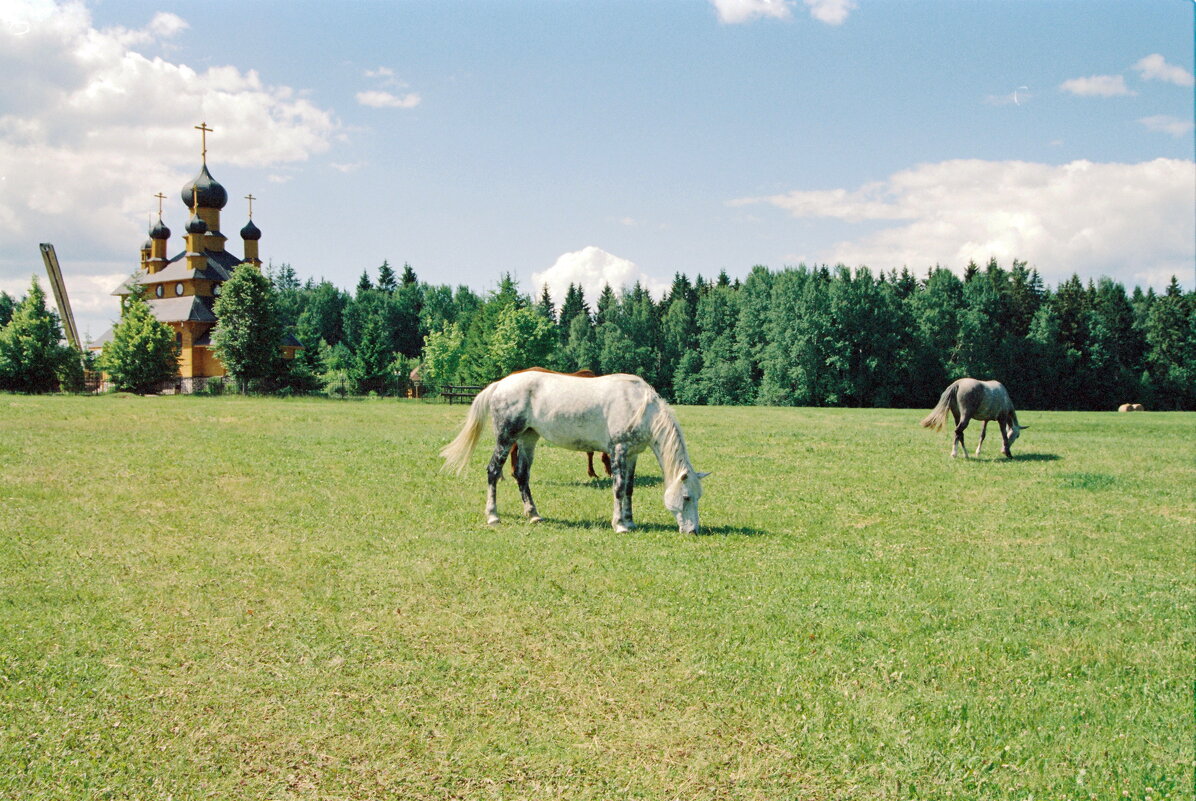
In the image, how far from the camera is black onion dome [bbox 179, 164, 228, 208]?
77312mm

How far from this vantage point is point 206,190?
77.6 meters

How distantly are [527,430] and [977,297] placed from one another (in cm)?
7846

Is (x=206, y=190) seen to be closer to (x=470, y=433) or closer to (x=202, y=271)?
(x=202, y=271)

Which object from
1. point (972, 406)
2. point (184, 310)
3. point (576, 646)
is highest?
point (184, 310)

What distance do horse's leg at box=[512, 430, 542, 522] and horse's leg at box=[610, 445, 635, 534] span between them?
1269 millimetres

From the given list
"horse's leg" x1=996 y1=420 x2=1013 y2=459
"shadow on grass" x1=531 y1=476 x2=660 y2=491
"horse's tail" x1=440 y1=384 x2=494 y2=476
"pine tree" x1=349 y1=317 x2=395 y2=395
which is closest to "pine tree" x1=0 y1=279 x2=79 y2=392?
"pine tree" x1=349 y1=317 x2=395 y2=395

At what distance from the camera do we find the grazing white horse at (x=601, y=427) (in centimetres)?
1160

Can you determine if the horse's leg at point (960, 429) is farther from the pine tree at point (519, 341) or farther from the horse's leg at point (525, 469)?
the pine tree at point (519, 341)

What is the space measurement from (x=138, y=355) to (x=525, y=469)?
52.2 meters

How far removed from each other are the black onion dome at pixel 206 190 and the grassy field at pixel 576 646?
237 ft

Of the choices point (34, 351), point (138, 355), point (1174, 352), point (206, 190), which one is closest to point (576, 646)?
point (138, 355)

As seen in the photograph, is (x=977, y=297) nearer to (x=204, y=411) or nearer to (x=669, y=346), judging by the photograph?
(x=669, y=346)

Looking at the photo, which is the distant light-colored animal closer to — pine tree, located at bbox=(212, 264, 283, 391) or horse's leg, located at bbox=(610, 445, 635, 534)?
horse's leg, located at bbox=(610, 445, 635, 534)

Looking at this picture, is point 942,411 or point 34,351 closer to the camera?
point 942,411
